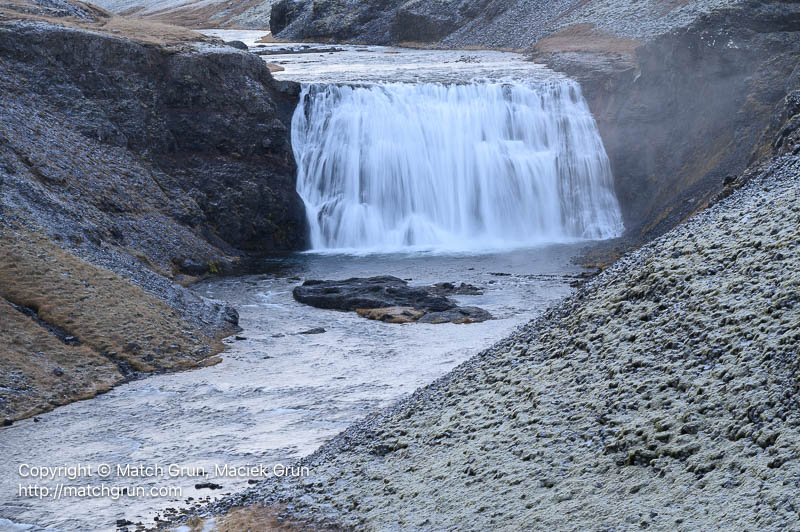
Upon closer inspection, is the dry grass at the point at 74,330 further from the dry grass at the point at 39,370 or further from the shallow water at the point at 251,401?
the shallow water at the point at 251,401

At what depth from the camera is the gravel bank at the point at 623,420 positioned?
8227 mm

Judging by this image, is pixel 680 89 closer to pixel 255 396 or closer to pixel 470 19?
pixel 255 396

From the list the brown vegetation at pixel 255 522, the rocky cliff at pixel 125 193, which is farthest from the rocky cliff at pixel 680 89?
the brown vegetation at pixel 255 522

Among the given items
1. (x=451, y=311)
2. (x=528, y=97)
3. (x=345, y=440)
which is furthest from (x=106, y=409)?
(x=528, y=97)

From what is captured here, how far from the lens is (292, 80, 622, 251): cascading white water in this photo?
36.7 m

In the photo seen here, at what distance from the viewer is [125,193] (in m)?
30.9

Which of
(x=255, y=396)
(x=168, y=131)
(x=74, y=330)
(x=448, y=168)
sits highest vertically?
(x=168, y=131)

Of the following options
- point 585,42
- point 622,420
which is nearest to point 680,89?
point 585,42

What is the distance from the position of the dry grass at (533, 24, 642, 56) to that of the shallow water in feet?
74.9

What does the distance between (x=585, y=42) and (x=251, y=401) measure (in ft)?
125

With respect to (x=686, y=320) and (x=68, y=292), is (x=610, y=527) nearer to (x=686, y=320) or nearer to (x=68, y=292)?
(x=686, y=320)

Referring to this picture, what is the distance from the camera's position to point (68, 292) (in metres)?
20.5

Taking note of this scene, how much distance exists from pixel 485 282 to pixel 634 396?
18268 mm

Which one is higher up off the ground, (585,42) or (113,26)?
(585,42)
